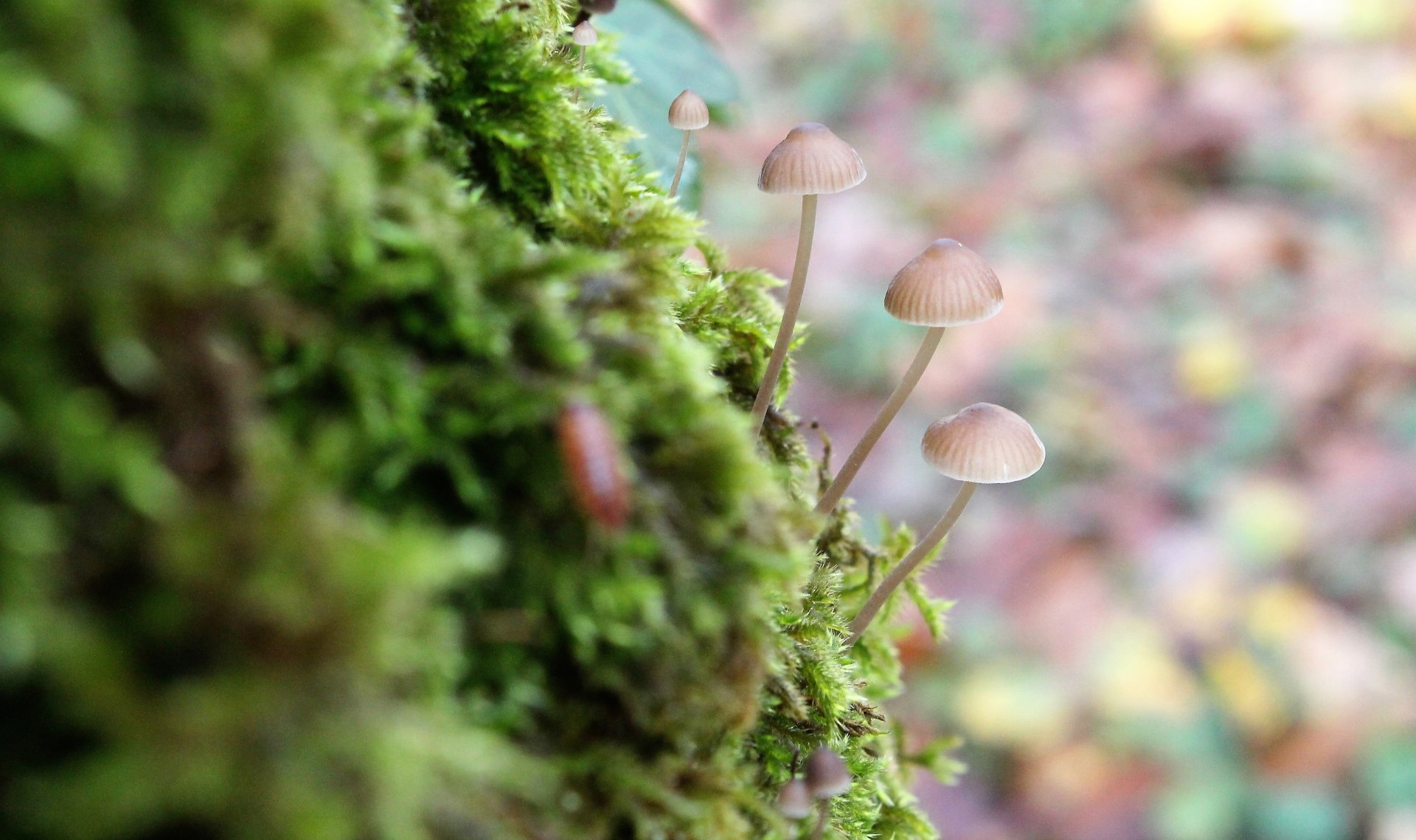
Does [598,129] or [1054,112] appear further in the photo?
Result: [1054,112]

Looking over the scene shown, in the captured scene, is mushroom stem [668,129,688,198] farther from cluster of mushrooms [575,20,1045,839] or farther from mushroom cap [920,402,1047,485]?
mushroom cap [920,402,1047,485]

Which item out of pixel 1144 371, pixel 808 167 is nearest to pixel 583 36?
pixel 808 167

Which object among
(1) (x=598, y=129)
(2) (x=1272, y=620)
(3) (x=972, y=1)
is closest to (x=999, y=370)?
(2) (x=1272, y=620)

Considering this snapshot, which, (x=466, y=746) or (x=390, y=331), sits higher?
(x=390, y=331)

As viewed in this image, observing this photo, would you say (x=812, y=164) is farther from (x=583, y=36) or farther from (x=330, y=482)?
(x=330, y=482)

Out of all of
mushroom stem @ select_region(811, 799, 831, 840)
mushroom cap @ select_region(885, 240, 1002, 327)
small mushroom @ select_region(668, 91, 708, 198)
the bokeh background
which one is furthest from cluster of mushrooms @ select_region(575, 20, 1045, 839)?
the bokeh background

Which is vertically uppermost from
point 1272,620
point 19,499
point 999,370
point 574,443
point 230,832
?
point 999,370

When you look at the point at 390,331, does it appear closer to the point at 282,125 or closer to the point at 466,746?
the point at 282,125
